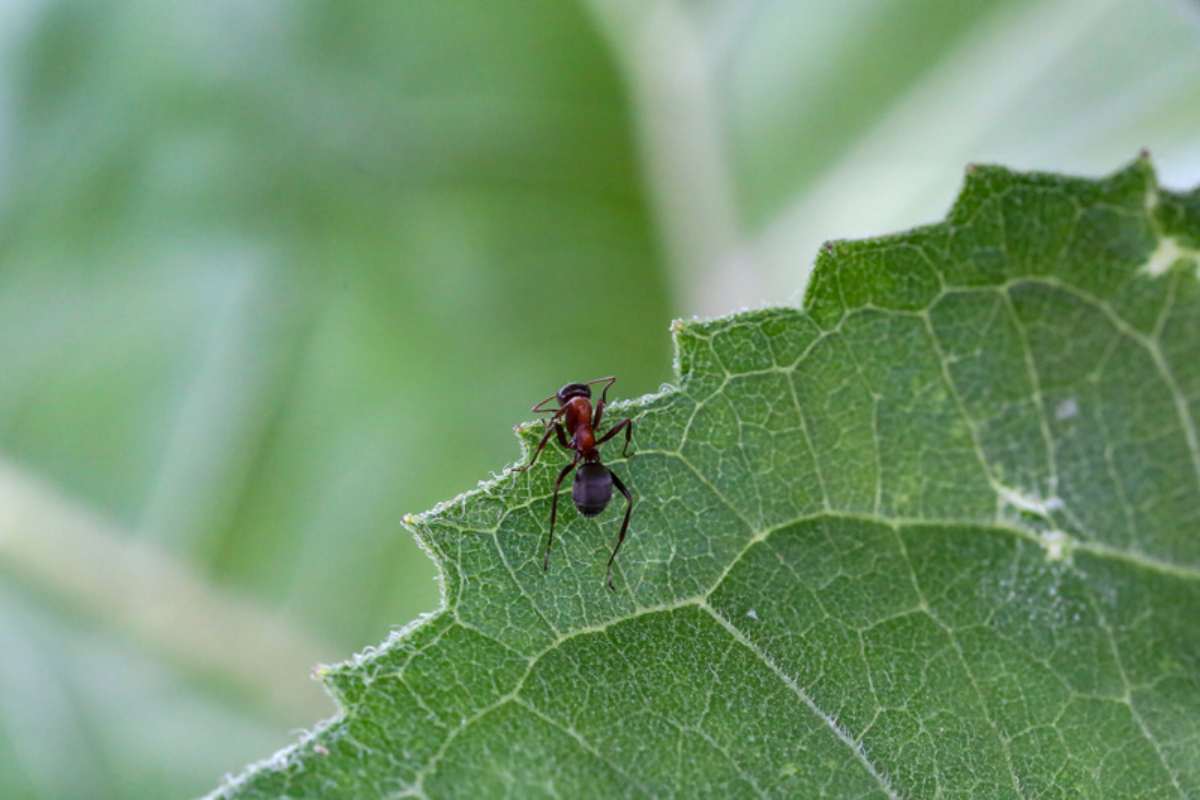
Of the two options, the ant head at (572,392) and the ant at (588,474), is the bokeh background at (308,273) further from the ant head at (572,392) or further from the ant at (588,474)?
the ant at (588,474)

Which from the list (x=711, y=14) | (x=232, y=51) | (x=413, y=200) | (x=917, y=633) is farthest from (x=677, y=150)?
(x=917, y=633)

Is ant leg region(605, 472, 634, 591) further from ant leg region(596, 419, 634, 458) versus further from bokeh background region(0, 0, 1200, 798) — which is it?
bokeh background region(0, 0, 1200, 798)

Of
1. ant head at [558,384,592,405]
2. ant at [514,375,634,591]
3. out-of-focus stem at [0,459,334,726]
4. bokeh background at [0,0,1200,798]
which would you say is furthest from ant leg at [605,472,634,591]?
out-of-focus stem at [0,459,334,726]

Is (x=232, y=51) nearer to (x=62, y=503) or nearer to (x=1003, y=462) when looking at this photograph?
(x=62, y=503)

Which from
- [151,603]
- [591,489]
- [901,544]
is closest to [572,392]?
[591,489]

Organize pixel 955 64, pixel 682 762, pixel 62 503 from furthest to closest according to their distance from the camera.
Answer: pixel 62 503
pixel 955 64
pixel 682 762
